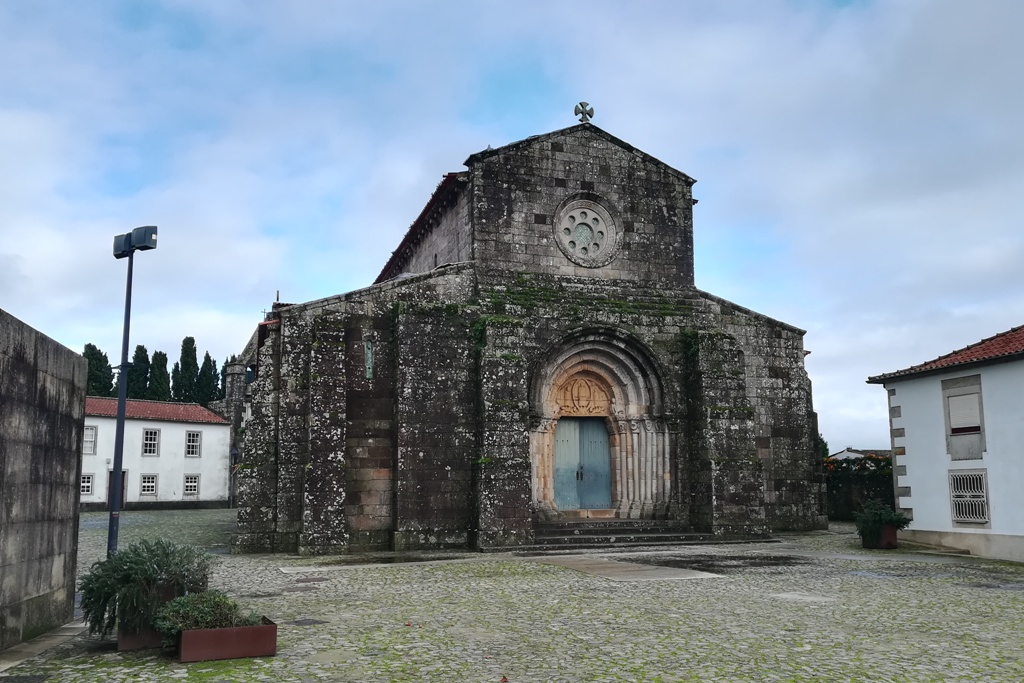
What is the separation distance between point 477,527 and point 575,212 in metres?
7.68

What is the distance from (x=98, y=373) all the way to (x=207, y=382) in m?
8.28

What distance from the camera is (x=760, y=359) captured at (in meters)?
20.5

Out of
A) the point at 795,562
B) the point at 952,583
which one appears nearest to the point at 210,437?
the point at 795,562

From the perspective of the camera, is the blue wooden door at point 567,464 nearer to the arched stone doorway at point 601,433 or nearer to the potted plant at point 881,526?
the arched stone doorway at point 601,433

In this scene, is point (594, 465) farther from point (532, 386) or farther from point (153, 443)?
point (153, 443)

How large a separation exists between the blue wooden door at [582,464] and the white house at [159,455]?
26157mm

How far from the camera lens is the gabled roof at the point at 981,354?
584 inches

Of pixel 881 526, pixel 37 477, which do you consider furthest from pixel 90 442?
pixel 881 526

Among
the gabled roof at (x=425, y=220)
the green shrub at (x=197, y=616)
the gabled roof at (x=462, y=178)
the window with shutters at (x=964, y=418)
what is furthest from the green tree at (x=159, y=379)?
the green shrub at (x=197, y=616)

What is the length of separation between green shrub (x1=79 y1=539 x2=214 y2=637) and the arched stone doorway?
1147cm

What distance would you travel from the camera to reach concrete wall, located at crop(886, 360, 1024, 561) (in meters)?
14.7

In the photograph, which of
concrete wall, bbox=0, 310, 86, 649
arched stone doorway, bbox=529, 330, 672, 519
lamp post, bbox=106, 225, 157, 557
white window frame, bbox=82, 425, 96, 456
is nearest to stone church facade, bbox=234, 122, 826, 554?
arched stone doorway, bbox=529, 330, 672, 519

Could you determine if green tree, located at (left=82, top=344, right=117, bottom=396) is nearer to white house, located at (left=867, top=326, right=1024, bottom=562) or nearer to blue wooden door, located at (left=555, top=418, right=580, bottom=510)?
blue wooden door, located at (left=555, top=418, right=580, bottom=510)

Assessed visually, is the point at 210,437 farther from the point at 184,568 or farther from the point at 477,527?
the point at 184,568
